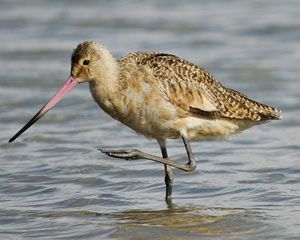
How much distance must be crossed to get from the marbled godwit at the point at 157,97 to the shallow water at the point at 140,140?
55 centimetres

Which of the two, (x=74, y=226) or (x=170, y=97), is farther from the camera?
(x=170, y=97)

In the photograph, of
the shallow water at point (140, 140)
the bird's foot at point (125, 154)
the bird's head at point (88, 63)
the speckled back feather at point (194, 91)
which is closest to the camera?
the shallow water at point (140, 140)

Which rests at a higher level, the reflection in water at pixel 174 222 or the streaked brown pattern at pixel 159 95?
the streaked brown pattern at pixel 159 95

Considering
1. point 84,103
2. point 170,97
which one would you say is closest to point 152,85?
point 170,97

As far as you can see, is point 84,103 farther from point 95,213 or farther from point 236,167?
point 95,213

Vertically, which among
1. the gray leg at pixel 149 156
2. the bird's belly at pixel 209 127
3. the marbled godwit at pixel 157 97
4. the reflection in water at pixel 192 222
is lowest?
the reflection in water at pixel 192 222

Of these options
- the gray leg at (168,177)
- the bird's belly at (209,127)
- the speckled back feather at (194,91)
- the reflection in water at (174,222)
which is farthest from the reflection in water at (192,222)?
the speckled back feather at (194,91)

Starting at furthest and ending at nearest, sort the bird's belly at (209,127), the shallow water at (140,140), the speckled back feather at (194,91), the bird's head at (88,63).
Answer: the bird's belly at (209,127), the speckled back feather at (194,91), the bird's head at (88,63), the shallow water at (140,140)

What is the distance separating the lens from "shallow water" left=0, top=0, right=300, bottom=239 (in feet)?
27.5

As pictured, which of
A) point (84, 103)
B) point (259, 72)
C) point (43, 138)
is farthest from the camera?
point (259, 72)

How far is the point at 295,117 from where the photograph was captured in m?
11.6

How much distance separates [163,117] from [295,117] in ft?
10.2

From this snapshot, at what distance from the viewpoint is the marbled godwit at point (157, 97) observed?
28.8 ft

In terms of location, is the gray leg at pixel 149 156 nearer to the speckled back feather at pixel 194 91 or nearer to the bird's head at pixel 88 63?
the speckled back feather at pixel 194 91
